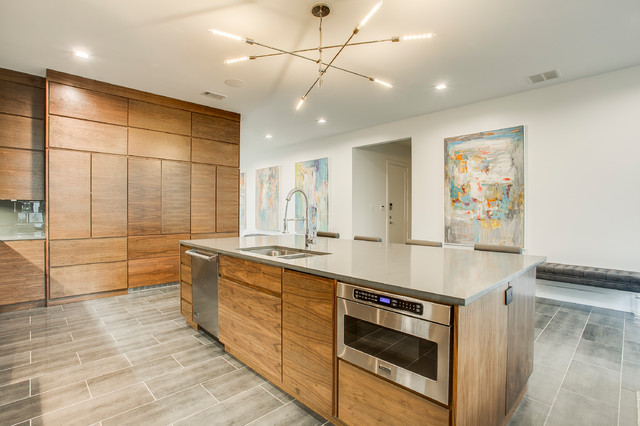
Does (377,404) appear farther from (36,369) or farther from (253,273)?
(36,369)

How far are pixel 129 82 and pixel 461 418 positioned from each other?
16.6ft

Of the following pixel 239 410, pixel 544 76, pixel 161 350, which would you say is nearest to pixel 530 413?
→ pixel 239 410

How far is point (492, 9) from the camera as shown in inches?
101

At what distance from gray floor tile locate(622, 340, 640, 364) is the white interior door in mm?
4690

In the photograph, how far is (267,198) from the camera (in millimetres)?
8656

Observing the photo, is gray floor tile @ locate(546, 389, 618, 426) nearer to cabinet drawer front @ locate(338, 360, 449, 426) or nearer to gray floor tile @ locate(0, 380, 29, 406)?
cabinet drawer front @ locate(338, 360, 449, 426)

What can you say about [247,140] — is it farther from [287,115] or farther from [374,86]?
[374,86]

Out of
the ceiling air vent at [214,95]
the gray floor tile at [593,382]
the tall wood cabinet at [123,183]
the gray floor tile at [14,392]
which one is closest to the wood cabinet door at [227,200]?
the tall wood cabinet at [123,183]

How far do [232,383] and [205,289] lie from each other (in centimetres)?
88

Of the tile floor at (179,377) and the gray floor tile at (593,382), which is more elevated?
the gray floor tile at (593,382)

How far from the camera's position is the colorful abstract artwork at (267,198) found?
8.36m

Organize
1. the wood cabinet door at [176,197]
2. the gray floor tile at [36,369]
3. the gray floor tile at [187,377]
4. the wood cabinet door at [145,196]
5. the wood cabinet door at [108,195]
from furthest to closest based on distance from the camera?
the wood cabinet door at [176,197]
the wood cabinet door at [145,196]
the wood cabinet door at [108,195]
the gray floor tile at [36,369]
the gray floor tile at [187,377]

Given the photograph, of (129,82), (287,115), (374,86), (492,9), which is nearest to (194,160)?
(129,82)

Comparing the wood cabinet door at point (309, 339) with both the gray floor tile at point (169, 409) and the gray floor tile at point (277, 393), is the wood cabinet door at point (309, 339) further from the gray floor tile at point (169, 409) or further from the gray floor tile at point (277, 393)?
the gray floor tile at point (169, 409)
